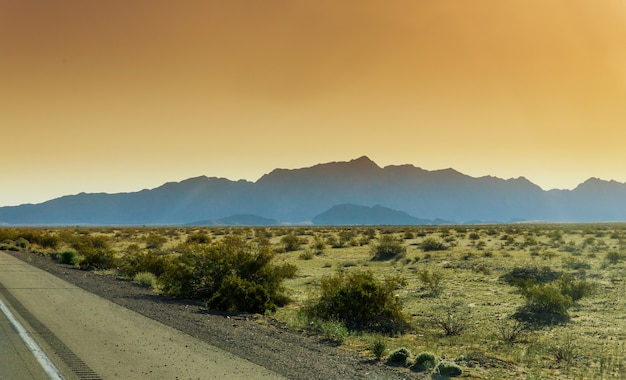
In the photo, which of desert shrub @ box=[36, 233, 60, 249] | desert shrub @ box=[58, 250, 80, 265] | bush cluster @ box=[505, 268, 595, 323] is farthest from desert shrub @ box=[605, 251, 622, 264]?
desert shrub @ box=[36, 233, 60, 249]

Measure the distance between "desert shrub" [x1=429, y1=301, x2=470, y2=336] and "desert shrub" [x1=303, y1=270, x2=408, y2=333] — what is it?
48.4 inches

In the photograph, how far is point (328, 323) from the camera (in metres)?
15.3

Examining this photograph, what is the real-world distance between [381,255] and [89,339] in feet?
96.8

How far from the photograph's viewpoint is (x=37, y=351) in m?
10.6

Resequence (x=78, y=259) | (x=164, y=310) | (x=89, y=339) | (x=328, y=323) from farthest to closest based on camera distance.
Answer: (x=78, y=259), (x=164, y=310), (x=328, y=323), (x=89, y=339)

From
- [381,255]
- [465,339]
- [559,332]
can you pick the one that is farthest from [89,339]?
[381,255]

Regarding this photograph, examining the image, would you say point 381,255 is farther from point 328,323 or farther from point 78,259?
point 328,323

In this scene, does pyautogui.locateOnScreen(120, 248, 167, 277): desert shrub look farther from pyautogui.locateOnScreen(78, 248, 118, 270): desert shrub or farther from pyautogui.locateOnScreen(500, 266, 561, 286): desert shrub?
pyautogui.locateOnScreen(500, 266, 561, 286): desert shrub

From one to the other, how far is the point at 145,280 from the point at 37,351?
48.0 feet

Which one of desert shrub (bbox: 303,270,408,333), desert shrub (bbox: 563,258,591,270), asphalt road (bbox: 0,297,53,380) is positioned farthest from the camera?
desert shrub (bbox: 563,258,591,270)

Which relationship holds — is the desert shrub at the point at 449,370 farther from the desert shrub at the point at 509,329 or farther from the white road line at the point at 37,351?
the white road line at the point at 37,351

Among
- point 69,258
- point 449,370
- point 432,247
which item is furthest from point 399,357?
point 432,247

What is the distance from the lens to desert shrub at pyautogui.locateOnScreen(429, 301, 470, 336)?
15336mm

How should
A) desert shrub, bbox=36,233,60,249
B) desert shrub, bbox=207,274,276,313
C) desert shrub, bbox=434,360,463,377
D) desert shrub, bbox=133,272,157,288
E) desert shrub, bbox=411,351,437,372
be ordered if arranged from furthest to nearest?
desert shrub, bbox=36,233,60,249 < desert shrub, bbox=133,272,157,288 < desert shrub, bbox=207,274,276,313 < desert shrub, bbox=411,351,437,372 < desert shrub, bbox=434,360,463,377
